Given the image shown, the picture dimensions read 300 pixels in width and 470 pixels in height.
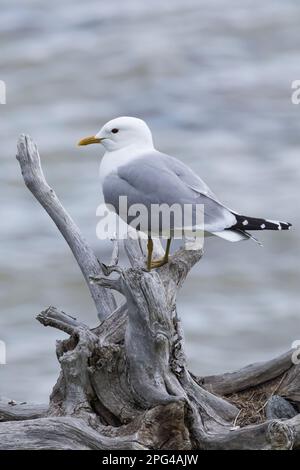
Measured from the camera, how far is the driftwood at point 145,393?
4137mm

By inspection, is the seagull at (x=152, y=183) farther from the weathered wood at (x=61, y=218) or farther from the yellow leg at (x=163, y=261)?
the weathered wood at (x=61, y=218)

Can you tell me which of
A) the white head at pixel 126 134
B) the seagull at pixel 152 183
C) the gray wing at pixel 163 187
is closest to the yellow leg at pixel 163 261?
the seagull at pixel 152 183

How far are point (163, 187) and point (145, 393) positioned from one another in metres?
0.89

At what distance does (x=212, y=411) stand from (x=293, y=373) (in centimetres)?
36

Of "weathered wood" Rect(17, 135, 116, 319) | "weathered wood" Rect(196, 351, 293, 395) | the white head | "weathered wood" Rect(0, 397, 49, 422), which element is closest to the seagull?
the white head

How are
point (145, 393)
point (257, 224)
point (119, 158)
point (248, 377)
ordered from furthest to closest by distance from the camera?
point (119, 158) → point (248, 377) → point (257, 224) → point (145, 393)

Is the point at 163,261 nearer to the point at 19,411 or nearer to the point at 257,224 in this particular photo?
the point at 257,224

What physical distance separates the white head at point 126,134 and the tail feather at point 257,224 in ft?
2.02

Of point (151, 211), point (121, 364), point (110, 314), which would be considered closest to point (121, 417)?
point (121, 364)

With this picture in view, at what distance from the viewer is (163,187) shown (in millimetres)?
4711

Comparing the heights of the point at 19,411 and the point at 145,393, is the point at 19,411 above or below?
below

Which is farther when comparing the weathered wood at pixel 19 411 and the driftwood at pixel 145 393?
the weathered wood at pixel 19 411

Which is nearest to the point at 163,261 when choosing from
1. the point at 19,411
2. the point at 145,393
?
the point at 145,393
